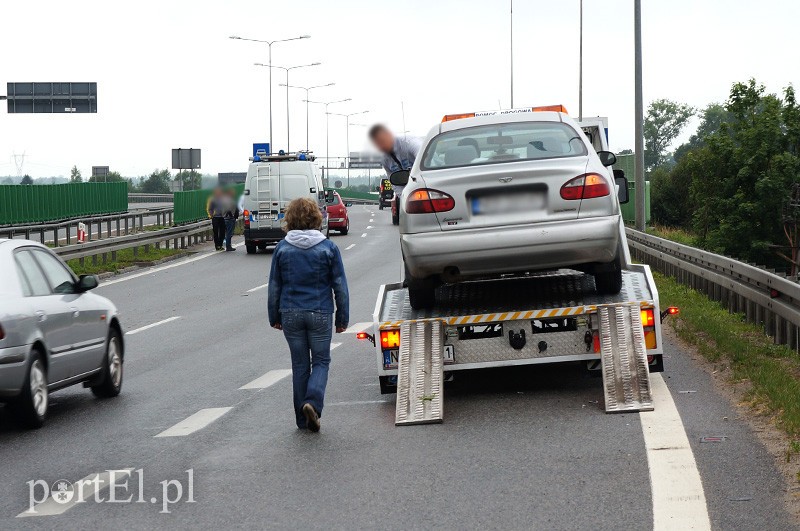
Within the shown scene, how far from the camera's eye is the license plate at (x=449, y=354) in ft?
31.3

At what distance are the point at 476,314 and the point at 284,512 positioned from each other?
3.61 meters

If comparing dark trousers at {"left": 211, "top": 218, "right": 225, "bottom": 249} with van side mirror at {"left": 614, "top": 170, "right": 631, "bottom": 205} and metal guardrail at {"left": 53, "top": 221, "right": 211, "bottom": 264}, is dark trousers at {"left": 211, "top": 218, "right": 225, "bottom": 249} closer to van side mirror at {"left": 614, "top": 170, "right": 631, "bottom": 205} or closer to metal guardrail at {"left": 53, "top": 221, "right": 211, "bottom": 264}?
metal guardrail at {"left": 53, "top": 221, "right": 211, "bottom": 264}

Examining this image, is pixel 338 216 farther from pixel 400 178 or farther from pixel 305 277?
pixel 305 277

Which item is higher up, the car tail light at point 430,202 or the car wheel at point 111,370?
the car tail light at point 430,202

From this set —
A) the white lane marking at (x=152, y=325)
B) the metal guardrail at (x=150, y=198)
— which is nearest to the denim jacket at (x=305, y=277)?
the white lane marking at (x=152, y=325)

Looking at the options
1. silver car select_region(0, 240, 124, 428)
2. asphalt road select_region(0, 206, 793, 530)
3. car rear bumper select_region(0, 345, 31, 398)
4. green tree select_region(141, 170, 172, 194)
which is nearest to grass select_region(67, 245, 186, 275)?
silver car select_region(0, 240, 124, 428)

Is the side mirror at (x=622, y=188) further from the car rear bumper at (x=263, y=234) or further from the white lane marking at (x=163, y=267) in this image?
the car rear bumper at (x=263, y=234)

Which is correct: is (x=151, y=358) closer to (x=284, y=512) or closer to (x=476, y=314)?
(x=476, y=314)

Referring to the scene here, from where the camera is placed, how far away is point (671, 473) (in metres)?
6.85

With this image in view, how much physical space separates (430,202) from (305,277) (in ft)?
4.08

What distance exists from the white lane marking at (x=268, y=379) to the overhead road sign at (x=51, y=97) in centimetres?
3669

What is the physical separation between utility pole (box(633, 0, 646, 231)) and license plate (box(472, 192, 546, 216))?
19.6 meters

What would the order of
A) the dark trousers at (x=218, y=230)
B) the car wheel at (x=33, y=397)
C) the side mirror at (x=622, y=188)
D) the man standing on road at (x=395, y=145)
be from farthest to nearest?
the dark trousers at (x=218, y=230)
the side mirror at (x=622, y=188)
the man standing on road at (x=395, y=145)
the car wheel at (x=33, y=397)

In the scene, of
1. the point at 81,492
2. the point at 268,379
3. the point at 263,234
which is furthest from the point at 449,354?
the point at 263,234
